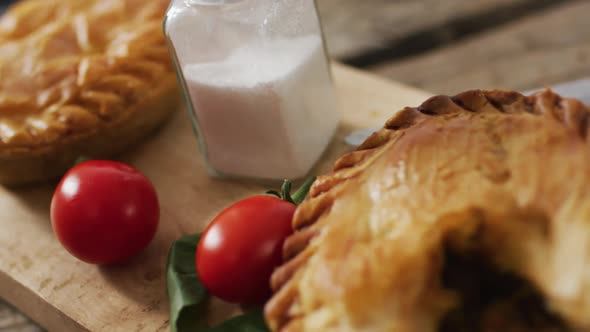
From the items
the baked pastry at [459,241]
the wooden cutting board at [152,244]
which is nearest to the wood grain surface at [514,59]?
the wooden cutting board at [152,244]

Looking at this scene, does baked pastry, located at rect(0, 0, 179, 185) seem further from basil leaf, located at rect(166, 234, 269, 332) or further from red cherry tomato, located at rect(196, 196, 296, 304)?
red cherry tomato, located at rect(196, 196, 296, 304)

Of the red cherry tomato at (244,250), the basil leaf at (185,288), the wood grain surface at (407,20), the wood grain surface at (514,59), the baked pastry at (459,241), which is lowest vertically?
the wood grain surface at (514,59)

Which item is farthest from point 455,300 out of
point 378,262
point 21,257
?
point 21,257

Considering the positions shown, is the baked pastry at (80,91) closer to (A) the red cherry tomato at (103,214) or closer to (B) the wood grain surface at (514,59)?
(A) the red cherry tomato at (103,214)

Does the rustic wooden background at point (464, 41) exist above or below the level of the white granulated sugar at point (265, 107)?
below

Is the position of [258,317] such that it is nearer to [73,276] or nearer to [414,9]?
[73,276]

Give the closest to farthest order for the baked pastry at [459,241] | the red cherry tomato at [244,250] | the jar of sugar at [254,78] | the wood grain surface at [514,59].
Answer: the baked pastry at [459,241] < the red cherry tomato at [244,250] < the jar of sugar at [254,78] < the wood grain surface at [514,59]

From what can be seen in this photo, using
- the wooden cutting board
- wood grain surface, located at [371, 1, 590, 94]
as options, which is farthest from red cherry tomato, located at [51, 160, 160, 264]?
wood grain surface, located at [371, 1, 590, 94]
